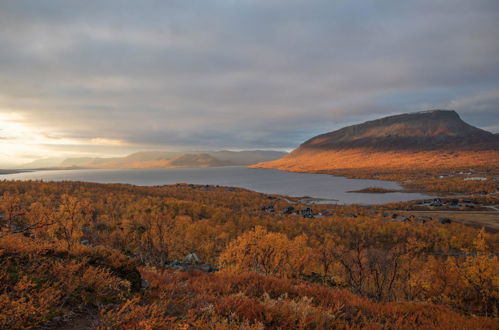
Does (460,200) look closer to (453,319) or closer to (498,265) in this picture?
(498,265)

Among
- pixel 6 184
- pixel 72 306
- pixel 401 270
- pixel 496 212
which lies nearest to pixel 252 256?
pixel 72 306

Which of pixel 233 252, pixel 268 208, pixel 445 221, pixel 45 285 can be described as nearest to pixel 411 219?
pixel 445 221

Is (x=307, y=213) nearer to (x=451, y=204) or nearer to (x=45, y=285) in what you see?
(x=451, y=204)

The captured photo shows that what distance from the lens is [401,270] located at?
39.7 metres

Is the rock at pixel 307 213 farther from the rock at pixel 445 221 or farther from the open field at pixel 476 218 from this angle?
the open field at pixel 476 218

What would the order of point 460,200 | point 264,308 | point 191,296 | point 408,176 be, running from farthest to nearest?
point 408,176, point 460,200, point 191,296, point 264,308

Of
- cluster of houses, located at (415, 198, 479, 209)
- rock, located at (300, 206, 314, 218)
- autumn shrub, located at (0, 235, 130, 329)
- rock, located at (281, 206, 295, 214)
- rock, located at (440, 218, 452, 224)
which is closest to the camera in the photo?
autumn shrub, located at (0, 235, 130, 329)

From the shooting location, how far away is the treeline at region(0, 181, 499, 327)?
7.32 m

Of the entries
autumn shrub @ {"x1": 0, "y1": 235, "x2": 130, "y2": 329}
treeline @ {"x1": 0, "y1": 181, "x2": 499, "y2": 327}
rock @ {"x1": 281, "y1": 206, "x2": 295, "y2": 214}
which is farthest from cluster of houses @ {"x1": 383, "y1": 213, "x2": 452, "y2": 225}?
autumn shrub @ {"x1": 0, "y1": 235, "x2": 130, "y2": 329}

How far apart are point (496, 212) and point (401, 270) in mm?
69627

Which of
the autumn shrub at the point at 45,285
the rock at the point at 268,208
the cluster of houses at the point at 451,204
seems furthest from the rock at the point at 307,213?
the autumn shrub at the point at 45,285

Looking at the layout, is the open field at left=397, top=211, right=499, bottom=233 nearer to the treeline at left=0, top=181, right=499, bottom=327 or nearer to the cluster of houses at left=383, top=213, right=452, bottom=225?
the cluster of houses at left=383, top=213, right=452, bottom=225

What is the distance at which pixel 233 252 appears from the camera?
29828 millimetres

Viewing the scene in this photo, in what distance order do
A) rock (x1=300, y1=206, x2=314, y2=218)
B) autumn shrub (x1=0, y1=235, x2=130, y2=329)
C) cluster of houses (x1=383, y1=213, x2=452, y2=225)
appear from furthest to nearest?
rock (x1=300, y1=206, x2=314, y2=218) → cluster of houses (x1=383, y1=213, x2=452, y2=225) → autumn shrub (x1=0, y1=235, x2=130, y2=329)
